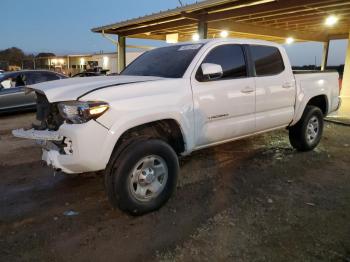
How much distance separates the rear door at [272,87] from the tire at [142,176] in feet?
6.15

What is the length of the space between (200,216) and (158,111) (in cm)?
123

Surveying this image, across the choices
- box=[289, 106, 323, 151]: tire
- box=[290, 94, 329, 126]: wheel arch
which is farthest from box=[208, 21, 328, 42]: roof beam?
box=[289, 106, 323, 151]: tire

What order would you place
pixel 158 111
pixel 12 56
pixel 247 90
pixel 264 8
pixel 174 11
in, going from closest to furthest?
pixel 158 111 < pixel 247 90 < pixel 264 8 < pixel 174 11 < pixel 12 56

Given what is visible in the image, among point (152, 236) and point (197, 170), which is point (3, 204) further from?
point (197, 170)

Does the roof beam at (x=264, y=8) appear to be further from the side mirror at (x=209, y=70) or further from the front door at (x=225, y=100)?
the side mirror at (x=209, y=70)

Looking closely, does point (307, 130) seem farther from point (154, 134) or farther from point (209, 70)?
point (154, 134)

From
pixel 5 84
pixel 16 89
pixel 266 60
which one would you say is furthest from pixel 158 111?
pixel 5 84

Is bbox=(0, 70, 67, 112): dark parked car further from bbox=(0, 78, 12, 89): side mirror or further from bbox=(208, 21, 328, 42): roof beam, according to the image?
bbox=(208, 21, 328, 42): roof beam

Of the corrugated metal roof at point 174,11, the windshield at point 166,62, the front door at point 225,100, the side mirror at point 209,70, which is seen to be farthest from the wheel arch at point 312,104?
the corrugated metal roof at point 174,11

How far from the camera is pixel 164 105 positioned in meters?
3.67

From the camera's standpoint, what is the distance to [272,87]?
5.11 metres

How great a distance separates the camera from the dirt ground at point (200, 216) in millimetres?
2973

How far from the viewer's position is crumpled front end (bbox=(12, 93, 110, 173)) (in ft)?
10.4

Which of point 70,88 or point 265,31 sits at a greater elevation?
point 265,31
